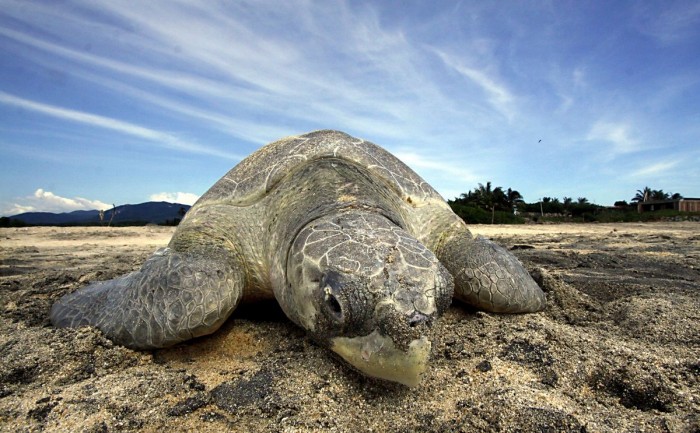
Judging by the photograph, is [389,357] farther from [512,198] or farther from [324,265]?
[512,198]

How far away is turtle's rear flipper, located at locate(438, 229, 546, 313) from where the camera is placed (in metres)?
2.92

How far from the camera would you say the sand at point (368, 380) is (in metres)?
1.76

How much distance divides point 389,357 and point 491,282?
1409 millimetres

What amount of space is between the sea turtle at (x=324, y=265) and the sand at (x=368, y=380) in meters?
0.16

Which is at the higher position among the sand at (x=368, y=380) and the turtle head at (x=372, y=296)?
the turtle head at (x=372, y=296)

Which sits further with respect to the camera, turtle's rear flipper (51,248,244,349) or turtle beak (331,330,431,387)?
turtle's rear flipper (51,248,244,349)

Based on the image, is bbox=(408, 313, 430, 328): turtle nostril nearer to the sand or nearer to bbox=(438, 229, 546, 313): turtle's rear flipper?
the sand

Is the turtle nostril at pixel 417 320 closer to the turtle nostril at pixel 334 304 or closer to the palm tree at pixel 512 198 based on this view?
the turtle nostril at pixel 334 304

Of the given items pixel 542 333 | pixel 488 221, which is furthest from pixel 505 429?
pixel 488 221

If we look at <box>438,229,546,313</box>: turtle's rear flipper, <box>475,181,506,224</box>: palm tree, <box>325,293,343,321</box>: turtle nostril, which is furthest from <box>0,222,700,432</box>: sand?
<box>475,181,506,224</box>: palm tree

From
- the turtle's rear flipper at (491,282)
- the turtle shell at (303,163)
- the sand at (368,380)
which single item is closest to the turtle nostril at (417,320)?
the sand at (368,380)

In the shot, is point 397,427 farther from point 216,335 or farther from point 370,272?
point 216,335

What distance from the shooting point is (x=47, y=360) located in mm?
2363

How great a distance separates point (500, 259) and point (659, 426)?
1598 millimetres
